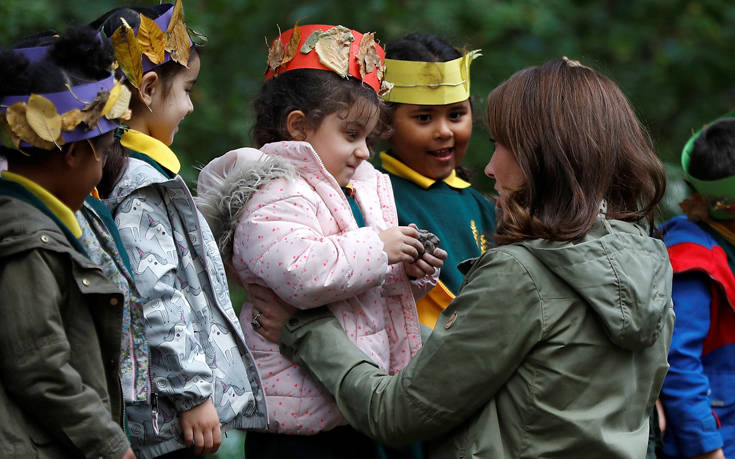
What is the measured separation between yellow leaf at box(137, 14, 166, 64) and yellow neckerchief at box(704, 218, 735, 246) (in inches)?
94.5

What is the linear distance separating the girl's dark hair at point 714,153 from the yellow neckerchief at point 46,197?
2.71m

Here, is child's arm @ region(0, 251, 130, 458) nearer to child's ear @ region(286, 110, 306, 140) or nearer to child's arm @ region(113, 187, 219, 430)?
child's arm @ region(113, 187, 219, 430)

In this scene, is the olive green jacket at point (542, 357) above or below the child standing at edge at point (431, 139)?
below

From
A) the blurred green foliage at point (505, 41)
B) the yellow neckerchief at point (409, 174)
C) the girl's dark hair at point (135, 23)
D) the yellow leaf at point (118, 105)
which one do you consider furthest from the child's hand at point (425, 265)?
the blurred green foliage at point (505, 41)

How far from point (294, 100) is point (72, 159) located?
3.26ft

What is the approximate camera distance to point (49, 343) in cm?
195

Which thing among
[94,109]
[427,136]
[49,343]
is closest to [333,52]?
[427,136]

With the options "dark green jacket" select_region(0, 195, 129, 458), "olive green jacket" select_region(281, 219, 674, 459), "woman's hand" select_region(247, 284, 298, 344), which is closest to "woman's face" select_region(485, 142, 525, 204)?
"olive green jacket" select_region(281, 219, 674, 459)

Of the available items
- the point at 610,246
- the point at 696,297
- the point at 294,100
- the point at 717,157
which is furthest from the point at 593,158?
the point at 717,157

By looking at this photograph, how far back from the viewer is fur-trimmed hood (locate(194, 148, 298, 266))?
2.75 m

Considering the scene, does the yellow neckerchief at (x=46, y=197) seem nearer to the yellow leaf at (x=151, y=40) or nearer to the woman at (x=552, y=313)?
the yellow leaf at (x=151, y=40)

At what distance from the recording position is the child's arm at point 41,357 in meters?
1.93

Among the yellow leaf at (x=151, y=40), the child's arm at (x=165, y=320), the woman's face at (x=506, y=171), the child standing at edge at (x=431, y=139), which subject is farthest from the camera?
the child standing at edge at (x=431, y=139)

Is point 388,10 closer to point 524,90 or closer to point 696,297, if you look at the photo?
point 696,297
